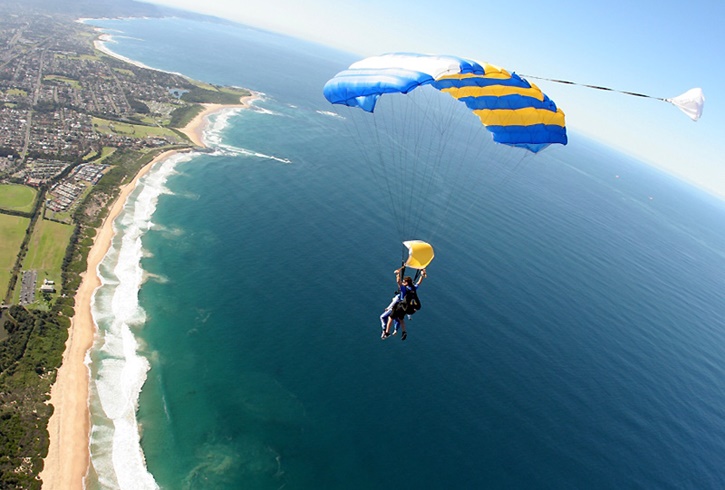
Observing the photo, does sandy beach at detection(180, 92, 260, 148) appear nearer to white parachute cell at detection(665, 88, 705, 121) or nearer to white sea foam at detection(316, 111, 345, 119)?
white sea foam at detection(316, 111, 345, 119)

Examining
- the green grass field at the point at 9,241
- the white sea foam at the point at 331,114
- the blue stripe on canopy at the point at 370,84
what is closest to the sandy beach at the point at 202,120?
the white sea foam at the point at 331,114

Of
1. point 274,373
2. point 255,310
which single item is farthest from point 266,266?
point 274,373

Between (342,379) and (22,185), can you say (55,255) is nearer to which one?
(22,185)

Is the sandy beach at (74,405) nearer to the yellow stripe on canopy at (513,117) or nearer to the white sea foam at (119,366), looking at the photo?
the white sea foam at (119,366)

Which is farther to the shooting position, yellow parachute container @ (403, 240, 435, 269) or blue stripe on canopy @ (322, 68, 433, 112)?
yellow parachute container @ (403, 240, 435, 269)

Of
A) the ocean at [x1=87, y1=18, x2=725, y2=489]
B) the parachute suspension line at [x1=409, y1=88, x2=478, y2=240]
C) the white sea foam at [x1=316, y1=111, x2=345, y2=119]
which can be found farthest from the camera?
the white sea foam at [x1=316, y1=111, x2=345, y2=119]

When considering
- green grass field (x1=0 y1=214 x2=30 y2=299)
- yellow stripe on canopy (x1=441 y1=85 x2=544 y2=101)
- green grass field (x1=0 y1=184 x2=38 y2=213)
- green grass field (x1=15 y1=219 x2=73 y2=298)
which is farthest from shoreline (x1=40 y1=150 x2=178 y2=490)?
yellow stripe on canopy (x1=441 y1=85 x2=544 y2=101)

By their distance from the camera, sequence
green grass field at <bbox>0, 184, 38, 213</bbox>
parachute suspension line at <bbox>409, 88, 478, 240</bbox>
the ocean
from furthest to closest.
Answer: parachute suspension line at <bbox>409, 88, 478, 240</bbox> < green grass field at <bbox>0, 184, 38, 213</bbox> < the ocean
